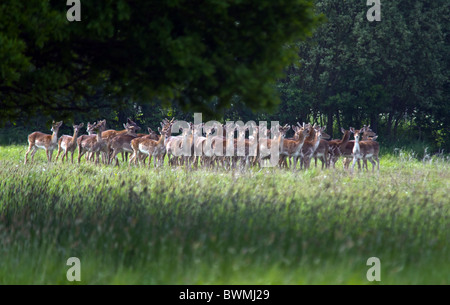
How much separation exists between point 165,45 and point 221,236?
254 cm

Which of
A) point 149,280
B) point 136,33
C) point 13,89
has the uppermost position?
point 136,33

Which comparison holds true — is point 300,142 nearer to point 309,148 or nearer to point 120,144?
point 309,148

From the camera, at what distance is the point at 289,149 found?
65.5 ft

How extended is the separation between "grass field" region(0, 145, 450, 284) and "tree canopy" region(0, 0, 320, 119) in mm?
1638

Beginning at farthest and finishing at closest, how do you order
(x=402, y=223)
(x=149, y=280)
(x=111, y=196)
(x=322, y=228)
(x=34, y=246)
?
(x=111, y=196) → (x=402, y=223) → (x=322, y=228) → (x=34, y=246) → (x=149, y=280)

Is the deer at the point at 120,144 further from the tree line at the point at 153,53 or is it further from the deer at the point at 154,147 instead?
the tree line at the point at 153,53

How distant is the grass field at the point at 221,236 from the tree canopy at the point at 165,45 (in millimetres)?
1638

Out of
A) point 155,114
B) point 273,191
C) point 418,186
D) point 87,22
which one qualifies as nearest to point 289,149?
point 418,186

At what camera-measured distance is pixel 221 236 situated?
7.49 m

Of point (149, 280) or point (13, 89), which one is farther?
point (13, 89)

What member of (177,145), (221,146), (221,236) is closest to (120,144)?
(177,145)

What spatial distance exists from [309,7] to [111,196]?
4.44 meters

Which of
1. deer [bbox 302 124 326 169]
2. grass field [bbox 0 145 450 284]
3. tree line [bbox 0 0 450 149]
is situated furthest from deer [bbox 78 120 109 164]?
tree line [bbox 0 0 450 149]

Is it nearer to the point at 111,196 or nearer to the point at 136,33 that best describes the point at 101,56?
the point at 136,33
